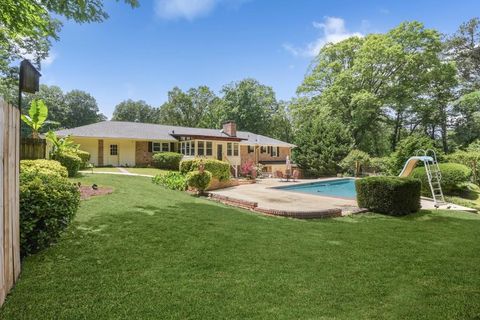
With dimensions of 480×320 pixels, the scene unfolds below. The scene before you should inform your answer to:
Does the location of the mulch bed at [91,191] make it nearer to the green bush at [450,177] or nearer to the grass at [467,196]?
the green bush at [450,177]

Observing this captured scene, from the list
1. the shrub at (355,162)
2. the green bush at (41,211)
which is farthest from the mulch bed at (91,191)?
the shrub at (355,162)

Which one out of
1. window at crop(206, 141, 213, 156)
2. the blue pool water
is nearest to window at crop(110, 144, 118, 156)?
window at crop(206, 141, 213, 156)

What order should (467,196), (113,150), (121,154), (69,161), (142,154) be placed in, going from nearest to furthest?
(69,161) < (467,196) < (113,150) < (121,154) < (142,154)

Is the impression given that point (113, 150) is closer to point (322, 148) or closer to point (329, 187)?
point (329, 187)

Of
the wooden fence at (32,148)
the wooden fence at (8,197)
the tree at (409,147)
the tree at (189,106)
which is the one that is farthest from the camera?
the tree at (189,106)

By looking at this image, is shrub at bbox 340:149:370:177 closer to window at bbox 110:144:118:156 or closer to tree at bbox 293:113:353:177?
tree at bbox 293:113:353:177

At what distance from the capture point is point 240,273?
4.14 m

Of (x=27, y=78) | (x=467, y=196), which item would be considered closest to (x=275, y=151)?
(x=467, y=196)

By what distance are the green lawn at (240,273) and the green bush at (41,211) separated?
0.24 metres

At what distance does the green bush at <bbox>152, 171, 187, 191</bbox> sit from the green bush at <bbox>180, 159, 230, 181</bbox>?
53cm

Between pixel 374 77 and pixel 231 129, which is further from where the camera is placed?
pixel 374 77

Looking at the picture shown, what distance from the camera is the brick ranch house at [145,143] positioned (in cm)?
2439

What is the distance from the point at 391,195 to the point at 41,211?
983 cm

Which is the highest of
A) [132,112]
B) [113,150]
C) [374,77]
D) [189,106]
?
[132,112]
